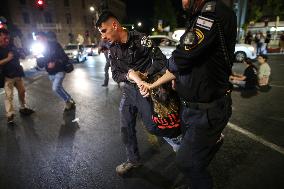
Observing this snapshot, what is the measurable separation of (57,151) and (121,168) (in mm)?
1413

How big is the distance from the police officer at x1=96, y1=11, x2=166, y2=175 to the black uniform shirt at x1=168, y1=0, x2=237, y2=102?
0.87 meters

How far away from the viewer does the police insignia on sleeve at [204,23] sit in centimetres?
171

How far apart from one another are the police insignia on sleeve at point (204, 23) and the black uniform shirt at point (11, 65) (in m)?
5.21

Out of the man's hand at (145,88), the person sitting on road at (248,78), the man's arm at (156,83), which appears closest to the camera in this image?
the man's arm at (156,83)

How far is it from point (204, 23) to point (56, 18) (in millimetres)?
54656

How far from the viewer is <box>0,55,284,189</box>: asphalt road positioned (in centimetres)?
310

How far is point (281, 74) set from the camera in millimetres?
9977

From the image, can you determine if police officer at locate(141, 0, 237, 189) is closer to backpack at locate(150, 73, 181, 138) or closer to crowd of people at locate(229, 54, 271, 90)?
backpack at locate(150, 73, 181, 138)

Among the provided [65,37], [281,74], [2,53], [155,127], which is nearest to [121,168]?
[155,127]

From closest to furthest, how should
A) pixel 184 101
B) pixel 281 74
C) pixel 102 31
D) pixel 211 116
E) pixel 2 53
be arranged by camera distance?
pixel 211 116 < pixel 184 101 < pixel 102 31 < pixel 2 53 < pixel 281 74

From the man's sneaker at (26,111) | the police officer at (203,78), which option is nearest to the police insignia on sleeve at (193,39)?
the police officer at (203,78)

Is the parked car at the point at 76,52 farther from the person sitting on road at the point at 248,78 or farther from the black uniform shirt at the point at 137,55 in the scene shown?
the black uniform shirt at the point at 137,55

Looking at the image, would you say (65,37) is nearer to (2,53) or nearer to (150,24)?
(150,24)

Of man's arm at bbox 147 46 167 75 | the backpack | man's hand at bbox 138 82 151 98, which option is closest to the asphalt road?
the backpack
